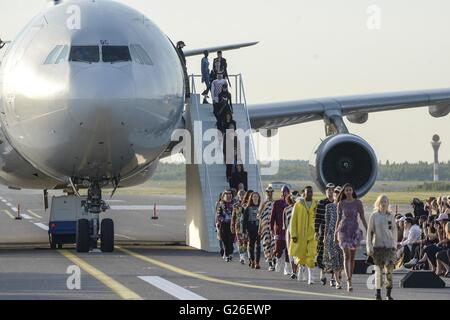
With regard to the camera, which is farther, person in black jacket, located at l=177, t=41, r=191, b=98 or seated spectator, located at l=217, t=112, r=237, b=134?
seated spectator, located at l=217, t=112, r=237, b=134

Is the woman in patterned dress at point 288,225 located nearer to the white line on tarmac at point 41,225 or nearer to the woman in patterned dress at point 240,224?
the woman in patterned dress at point 240,224

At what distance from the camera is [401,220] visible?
2603 cm

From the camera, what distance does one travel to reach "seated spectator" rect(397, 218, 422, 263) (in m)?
24.7

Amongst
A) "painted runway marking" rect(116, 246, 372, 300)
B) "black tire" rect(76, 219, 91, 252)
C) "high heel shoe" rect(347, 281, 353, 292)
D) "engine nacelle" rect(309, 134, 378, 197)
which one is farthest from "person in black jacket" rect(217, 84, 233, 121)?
"high heel shoe" rect(347, 281, 353, 292)

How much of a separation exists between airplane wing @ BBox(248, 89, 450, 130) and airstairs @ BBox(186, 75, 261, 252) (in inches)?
36.5

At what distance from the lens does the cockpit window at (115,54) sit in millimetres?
25422

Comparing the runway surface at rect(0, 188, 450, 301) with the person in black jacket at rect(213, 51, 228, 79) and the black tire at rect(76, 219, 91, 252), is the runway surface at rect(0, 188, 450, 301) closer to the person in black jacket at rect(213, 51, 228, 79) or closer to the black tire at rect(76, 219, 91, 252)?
the black tire at rect(76, 219, 91, 252)

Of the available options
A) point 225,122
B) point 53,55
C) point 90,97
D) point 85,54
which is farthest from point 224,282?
point 225,122

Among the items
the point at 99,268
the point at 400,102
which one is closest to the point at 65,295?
the point at 99,268

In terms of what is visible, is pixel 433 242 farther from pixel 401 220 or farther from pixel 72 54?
pixel 72 54

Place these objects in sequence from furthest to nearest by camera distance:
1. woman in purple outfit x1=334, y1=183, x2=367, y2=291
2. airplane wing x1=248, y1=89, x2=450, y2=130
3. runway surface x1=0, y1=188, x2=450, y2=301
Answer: airplane wing x1=248, y1=89, x2=450, y2=130, woman in purple outfit x1=334, y1=183, x2=367, y2=291, runway surface x1=0, y1=188, x2=450, y2=301

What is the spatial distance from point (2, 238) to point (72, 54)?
38.9 ft

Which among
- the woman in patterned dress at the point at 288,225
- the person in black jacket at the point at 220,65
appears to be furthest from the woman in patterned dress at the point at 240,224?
the person in black jacket at the point at 220,65

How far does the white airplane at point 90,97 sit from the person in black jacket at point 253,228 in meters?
2.73
